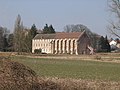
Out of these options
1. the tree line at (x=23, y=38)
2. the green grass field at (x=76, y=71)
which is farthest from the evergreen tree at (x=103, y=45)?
the green grass field at (x=76, y=71)

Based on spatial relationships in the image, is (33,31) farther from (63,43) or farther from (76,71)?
(76,71)

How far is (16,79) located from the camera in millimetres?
11828

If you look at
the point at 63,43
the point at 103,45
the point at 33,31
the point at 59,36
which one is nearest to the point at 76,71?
the point at 63,43

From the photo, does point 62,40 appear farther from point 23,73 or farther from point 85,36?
point 23,73

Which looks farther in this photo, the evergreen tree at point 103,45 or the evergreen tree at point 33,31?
the evergreen tree at point 33,31

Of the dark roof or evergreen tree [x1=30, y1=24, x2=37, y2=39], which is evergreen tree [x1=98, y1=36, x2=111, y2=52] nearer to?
the dark roof

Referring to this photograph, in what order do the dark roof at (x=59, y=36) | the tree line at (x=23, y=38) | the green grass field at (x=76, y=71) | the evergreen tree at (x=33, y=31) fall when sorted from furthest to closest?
the evergreen tree at (x=33, y=31)
the dark roof at (x=59, y=36)
the tree line at (x=23, y=38)
the green grass field at (x=76, y=71)

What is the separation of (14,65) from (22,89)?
34.9 inches

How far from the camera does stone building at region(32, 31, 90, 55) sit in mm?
156750

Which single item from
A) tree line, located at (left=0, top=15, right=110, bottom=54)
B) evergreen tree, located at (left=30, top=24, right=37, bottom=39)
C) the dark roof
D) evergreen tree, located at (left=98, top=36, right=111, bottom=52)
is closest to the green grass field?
tree line, located at (left=0, top=15, right=110, bottom=54)

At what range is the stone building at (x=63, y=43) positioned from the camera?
15675 centimetres

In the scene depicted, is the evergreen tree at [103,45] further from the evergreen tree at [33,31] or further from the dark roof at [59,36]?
the evergreen tree at [33,31]

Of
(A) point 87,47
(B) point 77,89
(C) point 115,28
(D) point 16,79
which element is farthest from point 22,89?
(A) point 87,47

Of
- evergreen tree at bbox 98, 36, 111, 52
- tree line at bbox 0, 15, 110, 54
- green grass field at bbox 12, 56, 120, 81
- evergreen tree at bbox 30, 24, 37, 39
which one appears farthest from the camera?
evergreen tree at bbox 30, 24, 37, 39
